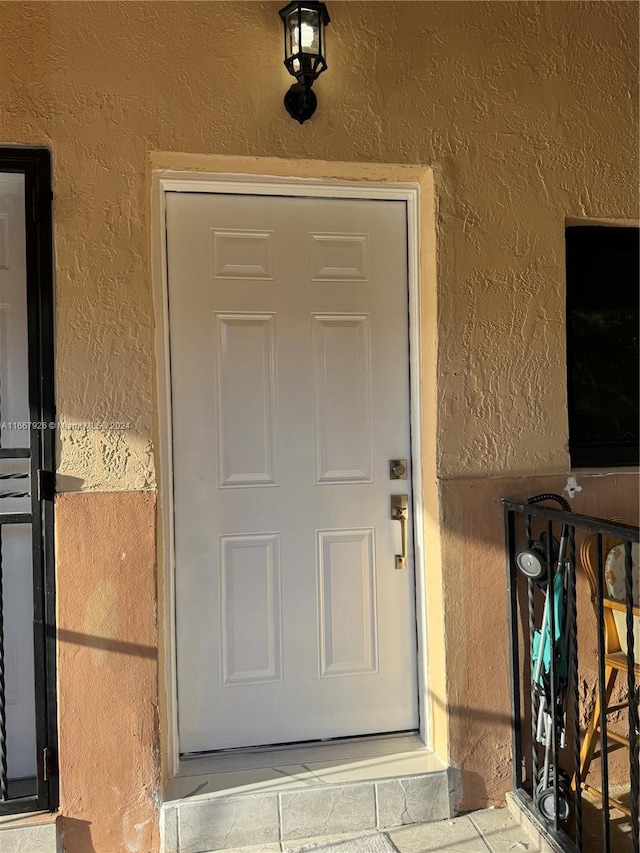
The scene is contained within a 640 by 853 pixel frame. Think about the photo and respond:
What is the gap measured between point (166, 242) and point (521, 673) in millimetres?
2006

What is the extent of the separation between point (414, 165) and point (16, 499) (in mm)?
1800

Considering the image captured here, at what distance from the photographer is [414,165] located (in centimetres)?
243

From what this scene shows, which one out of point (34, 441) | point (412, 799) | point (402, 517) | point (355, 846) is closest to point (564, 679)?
point (412, 799)

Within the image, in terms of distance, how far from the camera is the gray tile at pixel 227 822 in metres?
2.22

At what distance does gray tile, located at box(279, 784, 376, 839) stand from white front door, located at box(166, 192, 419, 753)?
0.26m

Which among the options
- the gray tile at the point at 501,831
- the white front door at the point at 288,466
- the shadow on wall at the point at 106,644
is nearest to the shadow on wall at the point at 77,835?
the white front door at the point at 288,466

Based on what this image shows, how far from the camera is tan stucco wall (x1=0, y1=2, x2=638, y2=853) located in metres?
2.21

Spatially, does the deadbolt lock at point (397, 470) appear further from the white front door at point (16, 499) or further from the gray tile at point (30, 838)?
the gray tile at point (30, 838)

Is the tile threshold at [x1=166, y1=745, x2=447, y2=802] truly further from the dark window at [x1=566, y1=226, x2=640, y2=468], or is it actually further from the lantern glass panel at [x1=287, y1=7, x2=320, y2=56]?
the lantern glass panel at [x1=287, y1=7, x2=320, y2=56]

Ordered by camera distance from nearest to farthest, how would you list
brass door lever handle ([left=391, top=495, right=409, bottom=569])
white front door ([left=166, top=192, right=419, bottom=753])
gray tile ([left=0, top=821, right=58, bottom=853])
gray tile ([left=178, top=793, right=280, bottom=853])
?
1. gray tile ([left=0, top=821, right=58, bottom=853])
2. gray tile ([left=178, top=793, right=280, bottom=853])
3. white front door ([left=166, top=192, right=419, bottom=753])
4. brass door lever handle ([left=391, top=495, right=409, bottom=569])

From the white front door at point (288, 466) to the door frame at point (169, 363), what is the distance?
36mm

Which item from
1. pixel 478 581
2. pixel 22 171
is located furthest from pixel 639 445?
pixel 22 171

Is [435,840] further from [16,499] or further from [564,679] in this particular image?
[16,499]

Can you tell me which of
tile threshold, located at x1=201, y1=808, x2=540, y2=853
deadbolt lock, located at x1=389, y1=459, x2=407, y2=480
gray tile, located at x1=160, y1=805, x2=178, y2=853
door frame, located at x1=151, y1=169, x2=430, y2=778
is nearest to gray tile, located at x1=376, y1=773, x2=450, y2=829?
tile threshold, located at x1=201, y1=808, x2=540, y2=853
